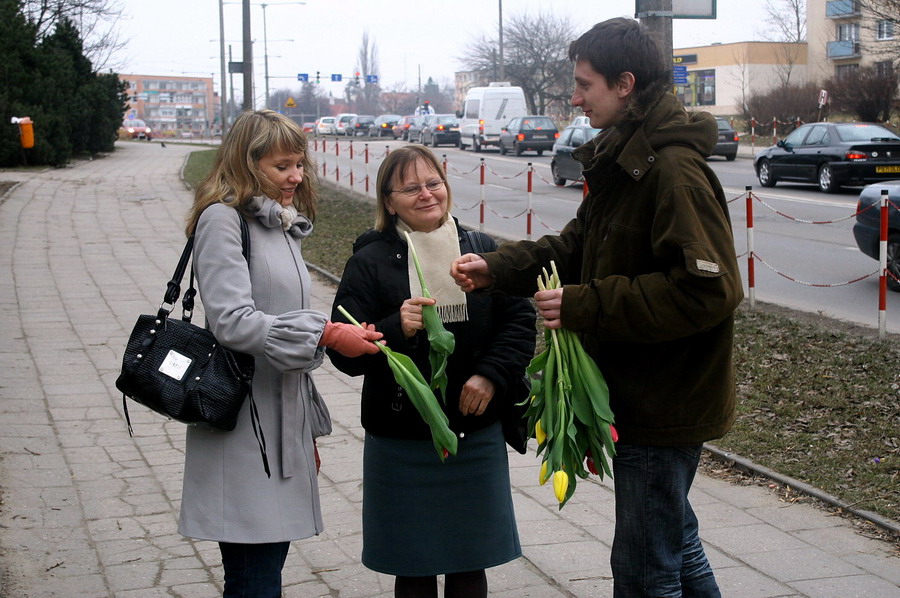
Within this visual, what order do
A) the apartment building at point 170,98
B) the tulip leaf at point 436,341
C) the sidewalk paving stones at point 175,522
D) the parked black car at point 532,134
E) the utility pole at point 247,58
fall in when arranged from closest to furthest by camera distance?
the tulip leaf at point 436,341
the sidewalk paving stones at point 175,522
the utility pole at point 247,58
the parked black car at point 532,134
the apartment building at point 170,98

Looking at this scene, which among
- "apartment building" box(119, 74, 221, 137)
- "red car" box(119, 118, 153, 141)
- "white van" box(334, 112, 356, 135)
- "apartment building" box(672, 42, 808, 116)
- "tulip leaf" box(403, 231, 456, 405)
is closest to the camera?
"tulip leaf" box(403, 231, 456, 405)

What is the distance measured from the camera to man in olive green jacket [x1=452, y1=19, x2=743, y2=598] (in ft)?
8.41

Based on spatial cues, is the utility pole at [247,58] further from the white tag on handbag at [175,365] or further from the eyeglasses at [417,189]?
the white tag on handbag at [175,365]

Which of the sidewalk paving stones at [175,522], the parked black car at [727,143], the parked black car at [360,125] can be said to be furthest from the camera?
the parked black car at [360,125]

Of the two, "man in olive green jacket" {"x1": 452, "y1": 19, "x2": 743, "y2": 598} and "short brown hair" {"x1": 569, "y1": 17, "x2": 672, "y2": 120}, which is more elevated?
"short brown hair" {"x1": 569, "y1": 17, "x2": 672, "y2": 120}

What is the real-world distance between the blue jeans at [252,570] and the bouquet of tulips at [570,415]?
0.85 m

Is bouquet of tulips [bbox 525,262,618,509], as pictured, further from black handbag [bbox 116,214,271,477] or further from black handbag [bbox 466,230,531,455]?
black handbag [bbox 116,214,271,477]

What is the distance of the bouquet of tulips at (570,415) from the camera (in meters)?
2.74

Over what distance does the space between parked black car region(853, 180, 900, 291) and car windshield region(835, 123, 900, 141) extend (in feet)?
35.9

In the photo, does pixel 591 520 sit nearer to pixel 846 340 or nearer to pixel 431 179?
pixel 431 179

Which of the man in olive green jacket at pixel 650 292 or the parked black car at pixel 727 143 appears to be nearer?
the man in olive green jacket at pixel 650 292

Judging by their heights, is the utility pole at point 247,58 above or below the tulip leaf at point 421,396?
above

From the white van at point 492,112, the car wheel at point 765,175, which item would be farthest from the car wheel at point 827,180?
the white van at point 492,112

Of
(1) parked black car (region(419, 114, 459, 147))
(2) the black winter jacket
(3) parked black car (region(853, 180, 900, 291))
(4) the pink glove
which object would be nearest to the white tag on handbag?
(4) the pink glove
